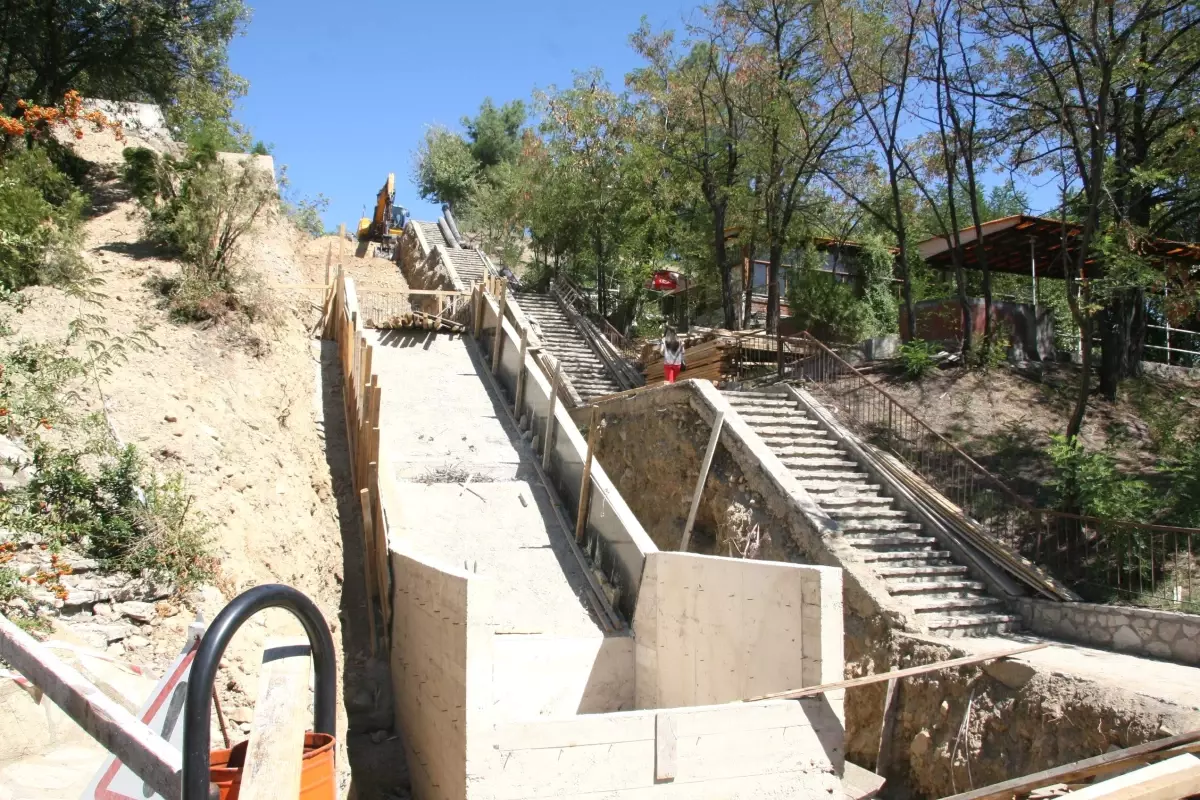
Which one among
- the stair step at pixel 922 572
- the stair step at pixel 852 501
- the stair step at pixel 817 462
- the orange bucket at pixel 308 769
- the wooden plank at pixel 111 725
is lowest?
the stair step at pixel 922 572

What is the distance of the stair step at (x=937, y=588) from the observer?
9320 mm

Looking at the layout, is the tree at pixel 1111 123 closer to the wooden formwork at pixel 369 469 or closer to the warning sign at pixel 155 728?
the wooden formwork at pixel 369 469

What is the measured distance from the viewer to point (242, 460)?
31.4 ft

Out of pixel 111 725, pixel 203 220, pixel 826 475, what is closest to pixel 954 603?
pixel 826 475

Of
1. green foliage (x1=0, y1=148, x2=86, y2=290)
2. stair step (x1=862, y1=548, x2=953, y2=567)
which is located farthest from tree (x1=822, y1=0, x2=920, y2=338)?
green foliage (x1=0, y1=148, x2=86, y2=290)

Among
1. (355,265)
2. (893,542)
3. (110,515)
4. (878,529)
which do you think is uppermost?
(355,265)

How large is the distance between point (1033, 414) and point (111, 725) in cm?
1352

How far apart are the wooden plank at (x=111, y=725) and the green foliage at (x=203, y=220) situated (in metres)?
9.17

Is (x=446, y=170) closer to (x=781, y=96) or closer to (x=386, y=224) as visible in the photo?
(x=386, y=224)

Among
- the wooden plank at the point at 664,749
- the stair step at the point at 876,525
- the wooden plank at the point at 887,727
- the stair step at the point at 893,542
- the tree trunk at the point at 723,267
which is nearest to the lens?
the wooden plank at the point at 664,749

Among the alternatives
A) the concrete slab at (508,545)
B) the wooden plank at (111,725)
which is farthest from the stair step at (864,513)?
the wooden plank at (111,725)

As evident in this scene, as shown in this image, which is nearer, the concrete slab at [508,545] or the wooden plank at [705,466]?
the concrete slab at [508,545]

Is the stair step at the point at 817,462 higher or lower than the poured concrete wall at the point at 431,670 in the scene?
higher

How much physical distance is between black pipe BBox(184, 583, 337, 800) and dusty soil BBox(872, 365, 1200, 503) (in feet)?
33.4
